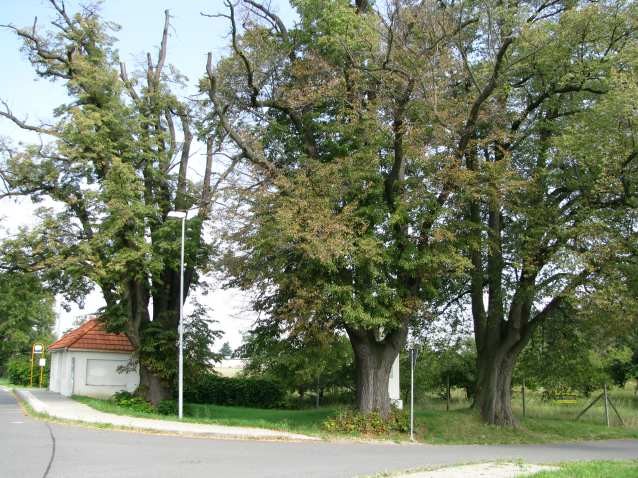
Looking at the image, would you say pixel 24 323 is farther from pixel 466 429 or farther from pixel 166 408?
pixel 466 429

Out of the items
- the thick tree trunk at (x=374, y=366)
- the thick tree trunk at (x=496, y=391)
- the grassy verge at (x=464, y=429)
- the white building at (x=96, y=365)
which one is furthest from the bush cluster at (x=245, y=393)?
the thick tree trunk at (x=374, y=366)

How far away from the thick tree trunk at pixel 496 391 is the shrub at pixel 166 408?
482 inches

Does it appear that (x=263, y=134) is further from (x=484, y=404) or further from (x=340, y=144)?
(x=484, y=404)

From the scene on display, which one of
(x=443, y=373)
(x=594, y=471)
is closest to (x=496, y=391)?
(x=443, y=373)

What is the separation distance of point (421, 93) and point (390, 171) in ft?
8.89

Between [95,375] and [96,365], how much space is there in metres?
0.52

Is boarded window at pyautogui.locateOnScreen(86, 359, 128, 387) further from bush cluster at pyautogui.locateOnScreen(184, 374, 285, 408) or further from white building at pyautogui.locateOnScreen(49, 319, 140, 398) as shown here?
bush cluster at pyautogui.locateOnScreen(184, 374, 285, 408)

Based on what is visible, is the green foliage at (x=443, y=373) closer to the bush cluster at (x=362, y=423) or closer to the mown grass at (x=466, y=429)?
the mown grass at (x=466, y=429)

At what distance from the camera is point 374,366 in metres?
21.5

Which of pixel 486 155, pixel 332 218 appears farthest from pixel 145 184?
pixel 486 155

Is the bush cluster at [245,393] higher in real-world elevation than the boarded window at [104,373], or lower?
lower

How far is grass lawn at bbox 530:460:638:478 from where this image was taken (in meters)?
10.9

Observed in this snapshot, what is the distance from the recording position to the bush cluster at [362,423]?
2019cm

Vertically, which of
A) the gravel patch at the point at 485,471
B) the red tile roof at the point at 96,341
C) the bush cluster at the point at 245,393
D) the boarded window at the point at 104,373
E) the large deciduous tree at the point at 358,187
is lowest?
the bush cluster at the point at 245,393
